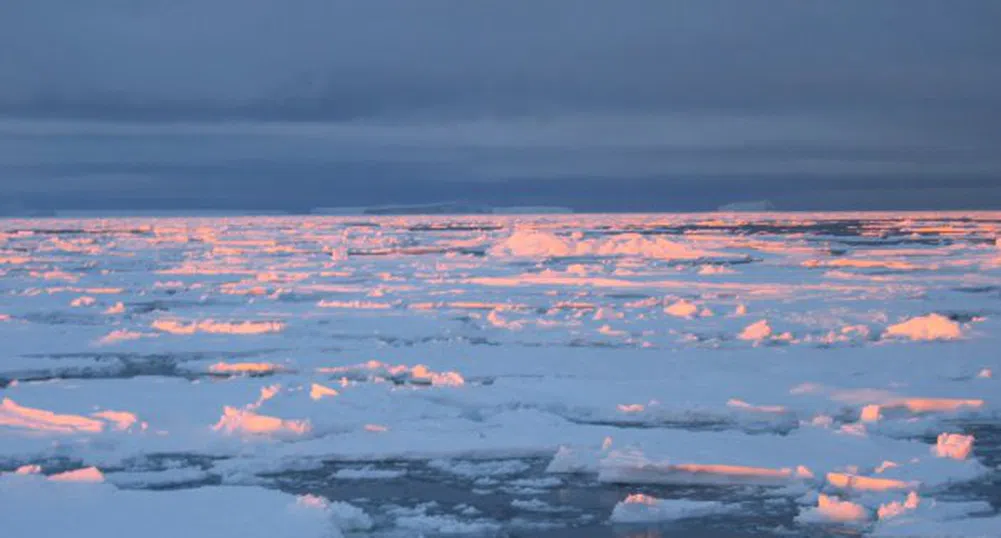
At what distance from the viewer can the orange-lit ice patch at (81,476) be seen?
19.0 ft

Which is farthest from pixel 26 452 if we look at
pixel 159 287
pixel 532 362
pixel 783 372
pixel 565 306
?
pixel 159 287

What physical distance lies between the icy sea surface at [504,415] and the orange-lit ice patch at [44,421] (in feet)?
0.08

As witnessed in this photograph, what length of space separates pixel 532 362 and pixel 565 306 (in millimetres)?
4959

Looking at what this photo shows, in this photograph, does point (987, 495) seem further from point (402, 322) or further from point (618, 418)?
point (402, 322)

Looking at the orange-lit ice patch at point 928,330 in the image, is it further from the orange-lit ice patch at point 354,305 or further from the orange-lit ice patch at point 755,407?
the orange-lit ice patch at point 354,305

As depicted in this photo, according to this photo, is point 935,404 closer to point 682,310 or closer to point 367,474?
point 367,474

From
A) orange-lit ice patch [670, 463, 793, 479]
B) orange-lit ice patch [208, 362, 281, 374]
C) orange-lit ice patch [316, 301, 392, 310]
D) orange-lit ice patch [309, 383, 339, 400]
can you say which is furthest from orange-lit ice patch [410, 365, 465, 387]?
orange-lit ice patch [316, 301, 392, 310]

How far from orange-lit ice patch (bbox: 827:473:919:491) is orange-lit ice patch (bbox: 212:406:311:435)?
3.01m

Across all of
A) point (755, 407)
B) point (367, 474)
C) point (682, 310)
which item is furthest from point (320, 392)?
point (682, 310)

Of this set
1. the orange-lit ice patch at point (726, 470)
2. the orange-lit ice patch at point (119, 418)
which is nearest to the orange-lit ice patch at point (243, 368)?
the orange-lit ice patch at point (119, 418)

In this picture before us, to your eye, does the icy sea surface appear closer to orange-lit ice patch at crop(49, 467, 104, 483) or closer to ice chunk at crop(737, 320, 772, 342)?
orange-lit ice patch at crop(49, 467, 104, 483)

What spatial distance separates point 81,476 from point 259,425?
1448mm

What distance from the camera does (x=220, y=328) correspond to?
41.7ft

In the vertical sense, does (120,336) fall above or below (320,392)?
above
